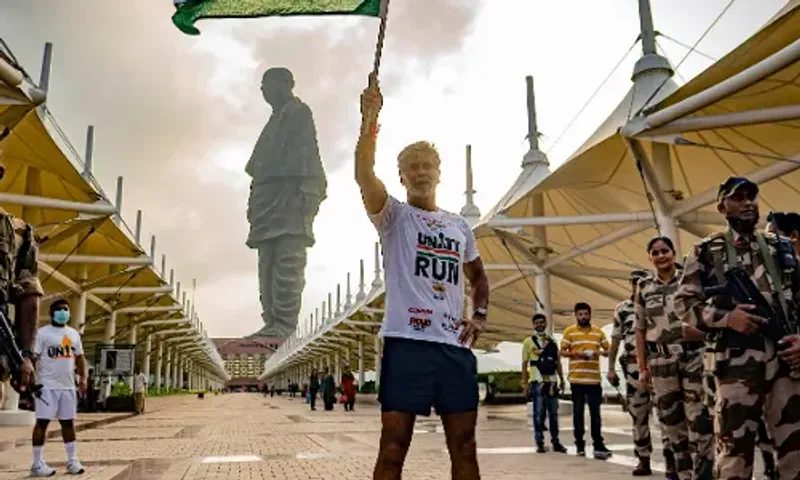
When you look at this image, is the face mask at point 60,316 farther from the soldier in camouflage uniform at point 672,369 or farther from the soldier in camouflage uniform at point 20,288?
the soldier in camouflage uniform at point 672,369

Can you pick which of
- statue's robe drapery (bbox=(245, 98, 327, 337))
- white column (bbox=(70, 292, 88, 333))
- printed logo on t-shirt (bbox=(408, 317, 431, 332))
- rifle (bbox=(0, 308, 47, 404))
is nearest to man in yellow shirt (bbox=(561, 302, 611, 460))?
printed logo on t-shirt (bbox=(408, 317, 431, 332))

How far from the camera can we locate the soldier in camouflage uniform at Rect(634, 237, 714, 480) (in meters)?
5.17

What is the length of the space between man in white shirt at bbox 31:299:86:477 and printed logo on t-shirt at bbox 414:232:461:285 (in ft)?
16.9

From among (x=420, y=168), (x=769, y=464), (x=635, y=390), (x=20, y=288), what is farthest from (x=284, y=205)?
(x=420, y=168)

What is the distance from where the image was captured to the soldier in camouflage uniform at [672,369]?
5172 mm

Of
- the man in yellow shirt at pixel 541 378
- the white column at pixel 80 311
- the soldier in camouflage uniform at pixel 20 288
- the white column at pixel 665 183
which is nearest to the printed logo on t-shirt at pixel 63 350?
the soldier in camouflage uniform at pixel 20 288

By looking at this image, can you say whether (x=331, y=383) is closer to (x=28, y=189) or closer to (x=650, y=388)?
(x=28, y=189)

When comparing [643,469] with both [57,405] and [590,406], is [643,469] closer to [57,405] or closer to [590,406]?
[590,406]

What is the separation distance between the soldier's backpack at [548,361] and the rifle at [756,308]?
5.35m

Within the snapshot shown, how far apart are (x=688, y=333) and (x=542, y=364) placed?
431 cm

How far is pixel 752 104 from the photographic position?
13750 millimetres

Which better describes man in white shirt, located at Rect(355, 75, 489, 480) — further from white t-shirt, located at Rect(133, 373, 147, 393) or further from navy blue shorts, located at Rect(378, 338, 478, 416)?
white t-shirt, located at Rect(133, 373, 147, 393)

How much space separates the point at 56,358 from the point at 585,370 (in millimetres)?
5592

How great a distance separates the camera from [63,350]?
7.22 metres
